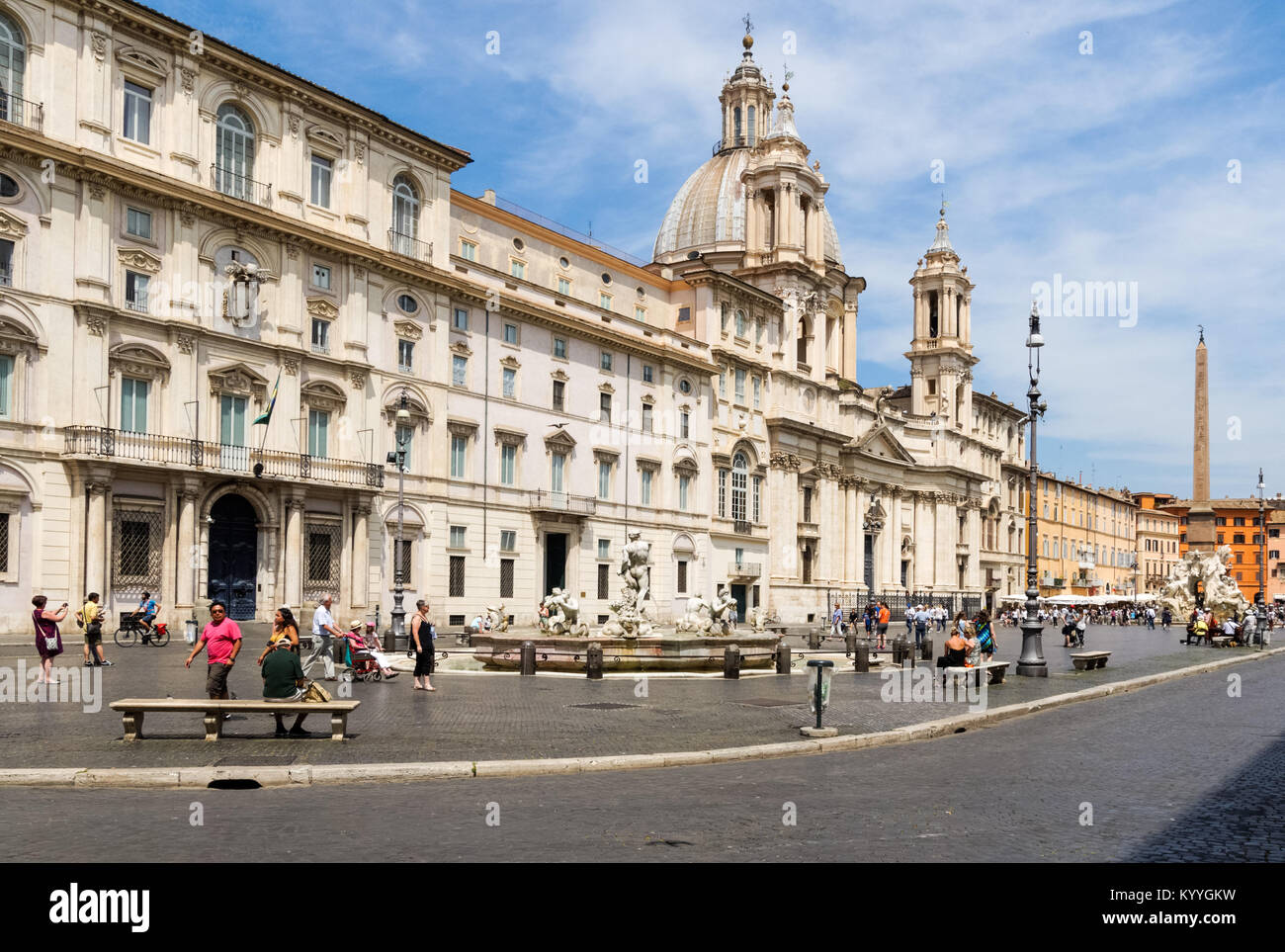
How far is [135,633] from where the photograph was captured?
104 ft

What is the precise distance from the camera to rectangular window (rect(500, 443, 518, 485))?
47244mm

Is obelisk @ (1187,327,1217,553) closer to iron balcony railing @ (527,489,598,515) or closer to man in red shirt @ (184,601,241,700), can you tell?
iron balcony railing @ (527,489,598,515)

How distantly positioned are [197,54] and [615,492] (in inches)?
→ 987

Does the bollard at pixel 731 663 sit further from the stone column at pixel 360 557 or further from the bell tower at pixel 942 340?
the bell tower at pixel 942 340

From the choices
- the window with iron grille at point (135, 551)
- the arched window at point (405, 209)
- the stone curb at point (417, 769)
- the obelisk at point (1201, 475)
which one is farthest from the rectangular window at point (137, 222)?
the obelisk at point (1201, 475)

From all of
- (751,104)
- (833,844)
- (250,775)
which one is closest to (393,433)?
(250,775)

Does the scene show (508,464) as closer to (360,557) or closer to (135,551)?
(360,557)

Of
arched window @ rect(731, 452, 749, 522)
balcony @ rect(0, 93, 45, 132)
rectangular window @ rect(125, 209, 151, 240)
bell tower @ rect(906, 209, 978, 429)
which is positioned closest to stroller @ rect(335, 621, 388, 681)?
rectangular window @ rect(125, 209, 151, 240)

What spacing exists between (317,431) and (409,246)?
8.31 metres

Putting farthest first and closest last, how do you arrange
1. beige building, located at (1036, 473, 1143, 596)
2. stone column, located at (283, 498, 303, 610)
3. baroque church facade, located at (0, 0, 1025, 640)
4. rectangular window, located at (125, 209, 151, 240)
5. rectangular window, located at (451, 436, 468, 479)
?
1. beige building, located at (1036, 473, 1143, 596)
2. rectangular window, located at (451, 436, 468, 479)
3. stone column, located at (283, 498, 303, 610)
4. rectangular window, located at (125, 209, 151, 240)
5. baroque church facade, located at (0, 0, 1025, 640)

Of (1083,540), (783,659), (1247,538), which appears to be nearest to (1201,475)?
(783,659)

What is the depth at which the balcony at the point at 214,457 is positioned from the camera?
3272cm

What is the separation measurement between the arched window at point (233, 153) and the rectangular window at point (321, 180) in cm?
252

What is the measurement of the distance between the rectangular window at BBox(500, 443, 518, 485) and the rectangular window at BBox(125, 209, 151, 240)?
16395mm
